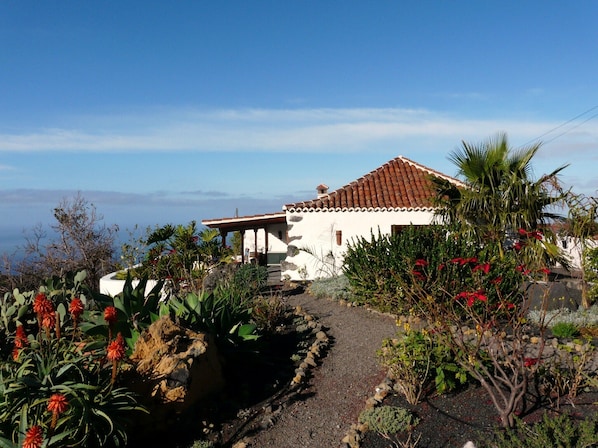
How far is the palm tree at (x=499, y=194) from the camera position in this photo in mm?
12219

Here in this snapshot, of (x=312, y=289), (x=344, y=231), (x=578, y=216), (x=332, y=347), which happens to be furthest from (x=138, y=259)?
(x=578, y=216)

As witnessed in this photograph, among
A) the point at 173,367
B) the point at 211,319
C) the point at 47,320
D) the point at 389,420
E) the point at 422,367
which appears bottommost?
the point at 389,420

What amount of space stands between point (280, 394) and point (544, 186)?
28.9ft

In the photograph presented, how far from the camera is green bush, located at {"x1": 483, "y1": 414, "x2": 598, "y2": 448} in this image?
4.16 metres

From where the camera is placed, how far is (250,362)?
718 centimetres

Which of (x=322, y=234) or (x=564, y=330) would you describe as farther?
(x=322, y=234)

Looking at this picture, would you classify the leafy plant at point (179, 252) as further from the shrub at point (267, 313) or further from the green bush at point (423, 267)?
the green bush at point (423, 267)

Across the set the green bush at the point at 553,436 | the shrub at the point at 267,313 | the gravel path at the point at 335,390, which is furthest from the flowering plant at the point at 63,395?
the shrub at the point at 267,313

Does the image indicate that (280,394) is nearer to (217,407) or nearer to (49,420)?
(217,407)

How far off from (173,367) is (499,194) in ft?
32.0

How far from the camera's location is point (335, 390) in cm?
655

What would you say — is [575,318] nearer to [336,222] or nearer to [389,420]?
[389,420]

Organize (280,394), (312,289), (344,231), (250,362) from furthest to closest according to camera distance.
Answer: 1. (344,231)
2. (312,289)
3. (250,362)
4. (280,394)

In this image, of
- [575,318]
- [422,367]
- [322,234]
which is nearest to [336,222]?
[322,234]
